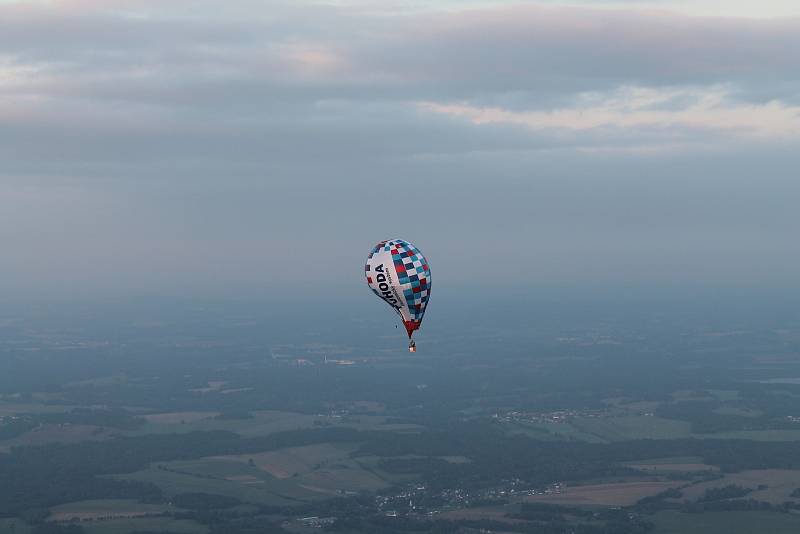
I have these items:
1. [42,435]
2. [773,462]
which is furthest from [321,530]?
[42,435]

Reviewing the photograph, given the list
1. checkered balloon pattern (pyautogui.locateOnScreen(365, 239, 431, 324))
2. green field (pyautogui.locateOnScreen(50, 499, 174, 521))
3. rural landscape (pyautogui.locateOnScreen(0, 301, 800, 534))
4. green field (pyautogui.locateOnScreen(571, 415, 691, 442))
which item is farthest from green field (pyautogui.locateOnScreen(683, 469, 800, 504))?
checkered balloon pattern (pyautogui.locateOnScreen(365, 239, 431, 324))

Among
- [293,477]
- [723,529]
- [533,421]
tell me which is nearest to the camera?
[723,529]

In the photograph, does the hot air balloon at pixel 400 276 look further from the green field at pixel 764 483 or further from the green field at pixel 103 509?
the green field at pixel 764 483

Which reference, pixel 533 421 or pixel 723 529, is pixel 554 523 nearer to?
pixel 723 529

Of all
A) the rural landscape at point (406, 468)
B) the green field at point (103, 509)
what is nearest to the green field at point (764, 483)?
the rural landscape at point (406, 468)

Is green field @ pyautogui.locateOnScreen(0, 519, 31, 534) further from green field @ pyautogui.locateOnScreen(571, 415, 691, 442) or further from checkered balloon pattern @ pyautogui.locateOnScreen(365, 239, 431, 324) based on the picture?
green field @ pyautogui.locateOnScreen(571, 415, 691, 442)
